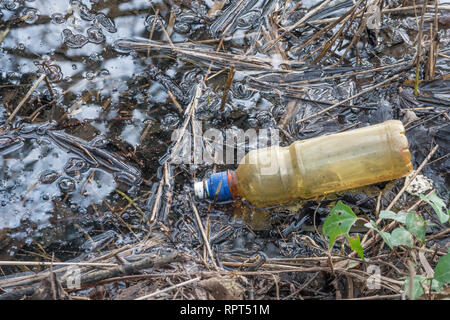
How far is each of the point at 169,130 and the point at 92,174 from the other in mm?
446

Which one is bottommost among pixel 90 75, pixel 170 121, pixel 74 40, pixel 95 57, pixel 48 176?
pixel 48 176

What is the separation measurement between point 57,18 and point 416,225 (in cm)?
234

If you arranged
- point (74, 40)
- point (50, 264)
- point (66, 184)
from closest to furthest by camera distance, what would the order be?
point (50, 264)
point (66, 184)
point (74, 40)

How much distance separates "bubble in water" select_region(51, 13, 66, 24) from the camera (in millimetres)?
2738

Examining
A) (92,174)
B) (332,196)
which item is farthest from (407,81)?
(92,174)

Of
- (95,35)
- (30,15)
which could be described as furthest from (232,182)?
(30,15)

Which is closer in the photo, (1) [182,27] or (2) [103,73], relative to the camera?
(2) [103,73]

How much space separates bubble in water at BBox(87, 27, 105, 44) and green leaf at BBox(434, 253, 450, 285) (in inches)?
84.3

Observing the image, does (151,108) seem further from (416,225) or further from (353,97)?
(416,225)

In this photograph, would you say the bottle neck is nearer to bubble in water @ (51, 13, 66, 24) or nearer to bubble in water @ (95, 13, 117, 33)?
bubble in water @ (95, 13, 117, 33)

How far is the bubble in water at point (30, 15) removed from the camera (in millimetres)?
2739

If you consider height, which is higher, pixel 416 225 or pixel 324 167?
pixel 324 167

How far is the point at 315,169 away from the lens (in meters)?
2.07
